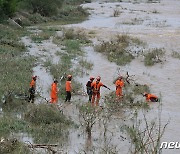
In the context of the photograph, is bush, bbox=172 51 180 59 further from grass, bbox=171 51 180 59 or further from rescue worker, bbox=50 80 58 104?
rescue worker, bbox=50 80 58 104

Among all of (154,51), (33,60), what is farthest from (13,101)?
(154,51)

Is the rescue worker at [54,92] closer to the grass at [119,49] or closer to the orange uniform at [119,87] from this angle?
the orange uniform at [119,87]

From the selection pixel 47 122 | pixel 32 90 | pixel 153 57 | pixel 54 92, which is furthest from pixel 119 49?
pixel 47 122

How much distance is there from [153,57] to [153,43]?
16.4ft

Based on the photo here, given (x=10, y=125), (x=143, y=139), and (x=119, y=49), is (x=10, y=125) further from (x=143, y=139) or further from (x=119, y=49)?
(x=119, y=49)

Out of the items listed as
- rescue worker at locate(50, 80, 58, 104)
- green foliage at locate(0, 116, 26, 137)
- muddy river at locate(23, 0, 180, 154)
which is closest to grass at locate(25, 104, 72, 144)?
green foliage at locate(0, 116, 26, 137)

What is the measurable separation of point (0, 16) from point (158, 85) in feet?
60.2

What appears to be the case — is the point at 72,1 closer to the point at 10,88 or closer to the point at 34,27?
the point at 34,27

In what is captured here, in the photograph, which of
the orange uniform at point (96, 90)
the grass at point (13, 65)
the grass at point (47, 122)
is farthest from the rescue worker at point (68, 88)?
the grass at point (13, 65)

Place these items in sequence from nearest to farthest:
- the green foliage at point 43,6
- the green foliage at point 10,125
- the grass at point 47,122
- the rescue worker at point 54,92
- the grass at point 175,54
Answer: the green foliage at point 10,125
the grass at point 47,122
the rescue worker at point 54,92
the grass at point 175,54
the green foliage at point 43,6

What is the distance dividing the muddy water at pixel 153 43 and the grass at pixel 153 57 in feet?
1.19

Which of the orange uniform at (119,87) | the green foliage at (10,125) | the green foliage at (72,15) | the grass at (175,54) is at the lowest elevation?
the green foliage at (10,125)

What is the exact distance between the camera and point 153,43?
29.7 m

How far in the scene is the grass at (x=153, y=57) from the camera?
2431 cm
